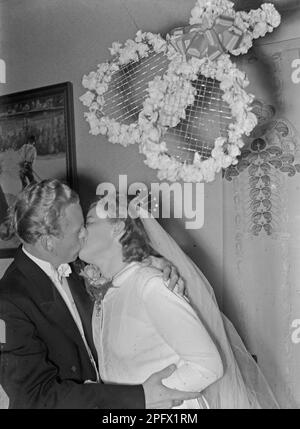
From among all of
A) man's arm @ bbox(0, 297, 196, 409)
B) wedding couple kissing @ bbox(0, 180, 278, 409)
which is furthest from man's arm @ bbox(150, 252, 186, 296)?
man's arm @ bbox(0, 297, 196, 409)

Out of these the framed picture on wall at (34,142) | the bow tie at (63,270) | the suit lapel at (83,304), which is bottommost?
the suit lapel at (83,304)

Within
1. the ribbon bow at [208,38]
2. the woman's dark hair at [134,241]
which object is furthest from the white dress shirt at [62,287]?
the ribbon bow at [208,38]

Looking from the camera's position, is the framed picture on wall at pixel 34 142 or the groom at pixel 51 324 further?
the framed picture on wall at pixel 34 142

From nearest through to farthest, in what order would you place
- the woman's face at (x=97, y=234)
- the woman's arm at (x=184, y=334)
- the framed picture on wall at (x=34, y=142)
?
the woman's arm at (x=184, y=334)
the woman's face at (x=97, y=234)
the framed picture on wall at (x=34, y=142)

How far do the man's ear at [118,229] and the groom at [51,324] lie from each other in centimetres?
7

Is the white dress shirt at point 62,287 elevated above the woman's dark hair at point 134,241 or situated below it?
below

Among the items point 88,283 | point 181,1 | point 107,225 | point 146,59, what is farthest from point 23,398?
point 181,1

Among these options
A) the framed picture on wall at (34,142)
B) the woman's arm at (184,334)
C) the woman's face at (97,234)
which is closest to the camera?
the woman's arm at (184,334)

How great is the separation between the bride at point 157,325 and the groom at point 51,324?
28 mm

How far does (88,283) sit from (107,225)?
5.6 inches

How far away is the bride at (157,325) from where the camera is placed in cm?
106

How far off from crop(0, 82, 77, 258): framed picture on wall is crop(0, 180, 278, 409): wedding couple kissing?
0.31 feet

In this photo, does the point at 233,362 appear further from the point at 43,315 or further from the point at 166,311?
the point at 43,315

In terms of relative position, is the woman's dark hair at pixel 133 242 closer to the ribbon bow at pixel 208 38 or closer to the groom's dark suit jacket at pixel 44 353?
the groom's dark suit jacket at pixel 44 353
